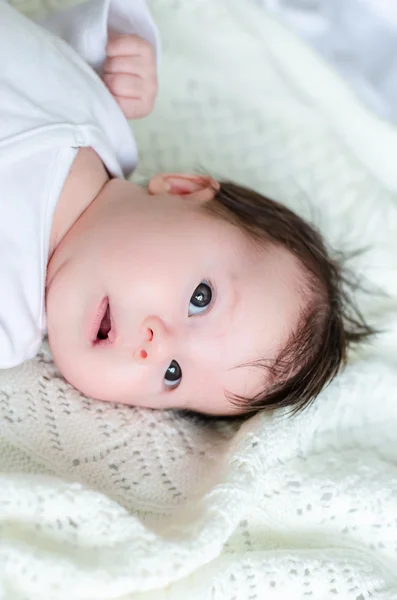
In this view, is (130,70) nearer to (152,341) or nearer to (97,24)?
(97,24)

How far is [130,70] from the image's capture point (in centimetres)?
122

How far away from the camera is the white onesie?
3.16ft

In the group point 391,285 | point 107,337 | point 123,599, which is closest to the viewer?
point 123,599

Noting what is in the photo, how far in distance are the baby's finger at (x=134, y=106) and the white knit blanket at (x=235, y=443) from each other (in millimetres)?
109

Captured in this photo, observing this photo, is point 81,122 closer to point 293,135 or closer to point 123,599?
point 293,135

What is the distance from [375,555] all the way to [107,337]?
507 mm

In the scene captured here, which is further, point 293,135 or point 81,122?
point 293,135

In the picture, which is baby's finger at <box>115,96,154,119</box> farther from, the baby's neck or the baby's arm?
the baby's neck

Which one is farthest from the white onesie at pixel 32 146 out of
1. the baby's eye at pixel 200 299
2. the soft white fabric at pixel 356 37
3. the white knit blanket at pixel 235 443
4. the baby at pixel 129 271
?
the soft white fabric at pixel 356 37

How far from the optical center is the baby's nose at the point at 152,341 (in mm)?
998

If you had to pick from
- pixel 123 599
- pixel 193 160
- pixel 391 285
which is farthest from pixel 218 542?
pixel 193 160

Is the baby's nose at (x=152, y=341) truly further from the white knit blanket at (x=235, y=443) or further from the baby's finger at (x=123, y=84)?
the baby's finger at (x=123, y=84)

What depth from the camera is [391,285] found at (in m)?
1.36

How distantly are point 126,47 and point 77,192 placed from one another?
0.30m
